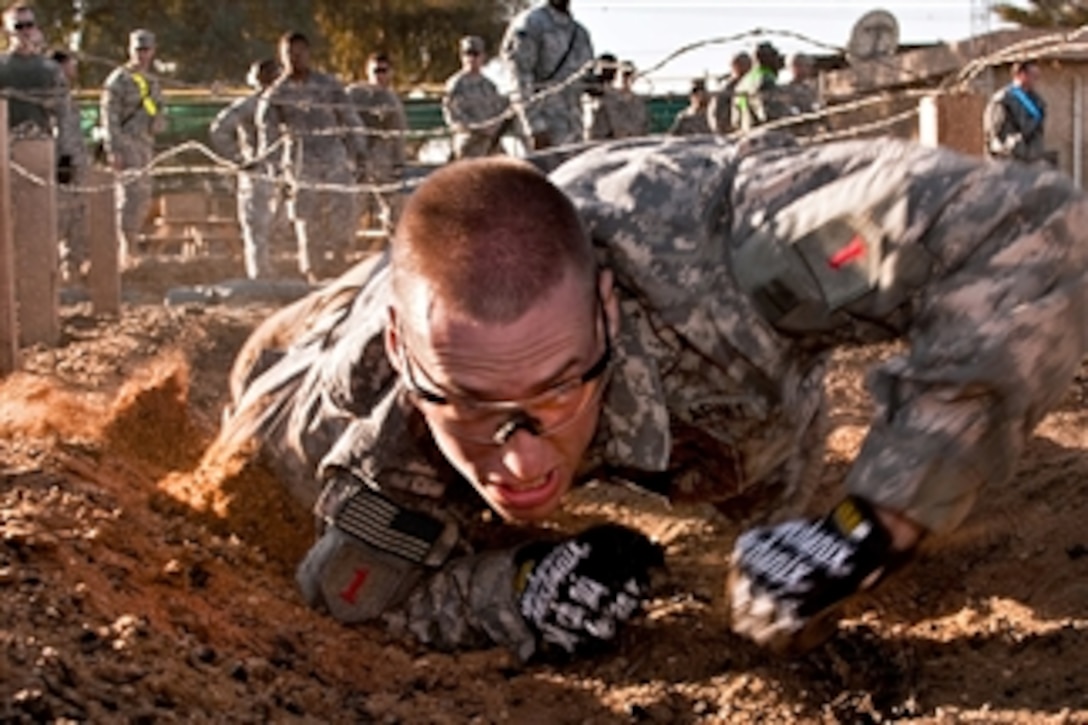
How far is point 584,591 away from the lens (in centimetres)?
348

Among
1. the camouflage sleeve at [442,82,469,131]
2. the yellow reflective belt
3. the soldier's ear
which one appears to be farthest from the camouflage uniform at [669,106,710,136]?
the soldier's ear

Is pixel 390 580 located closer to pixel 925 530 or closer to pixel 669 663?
pixel 669 663

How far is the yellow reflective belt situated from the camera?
528 inches

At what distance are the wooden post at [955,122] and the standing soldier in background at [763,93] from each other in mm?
6829

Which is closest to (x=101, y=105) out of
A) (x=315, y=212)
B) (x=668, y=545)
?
(x=315, y=212)

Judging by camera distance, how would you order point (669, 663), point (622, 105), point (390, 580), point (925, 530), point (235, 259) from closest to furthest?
point (925, 530) < point (669, 663) < point (390, 580) < point (622, 105) < point (235, 259)

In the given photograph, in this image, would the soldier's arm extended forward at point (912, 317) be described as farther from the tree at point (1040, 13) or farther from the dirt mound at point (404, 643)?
the tree at point (1040, 13)

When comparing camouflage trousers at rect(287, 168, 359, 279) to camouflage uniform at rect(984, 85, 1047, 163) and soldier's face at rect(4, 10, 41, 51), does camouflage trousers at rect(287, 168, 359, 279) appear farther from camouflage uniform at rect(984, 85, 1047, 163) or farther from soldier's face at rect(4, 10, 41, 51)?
camouflage uniform at rect(984, 85, 1047, 163)

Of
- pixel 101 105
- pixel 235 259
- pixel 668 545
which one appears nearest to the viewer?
pixel 668 545

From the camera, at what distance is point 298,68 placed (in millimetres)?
11289

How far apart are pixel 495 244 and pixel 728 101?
12302 millimetres

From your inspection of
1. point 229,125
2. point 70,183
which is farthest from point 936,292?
point 229,125

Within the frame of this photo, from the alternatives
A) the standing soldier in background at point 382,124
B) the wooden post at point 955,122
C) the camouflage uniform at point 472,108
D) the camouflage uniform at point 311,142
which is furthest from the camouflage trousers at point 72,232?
the wooden post at point 955,122

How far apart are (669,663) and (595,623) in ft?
0.53
